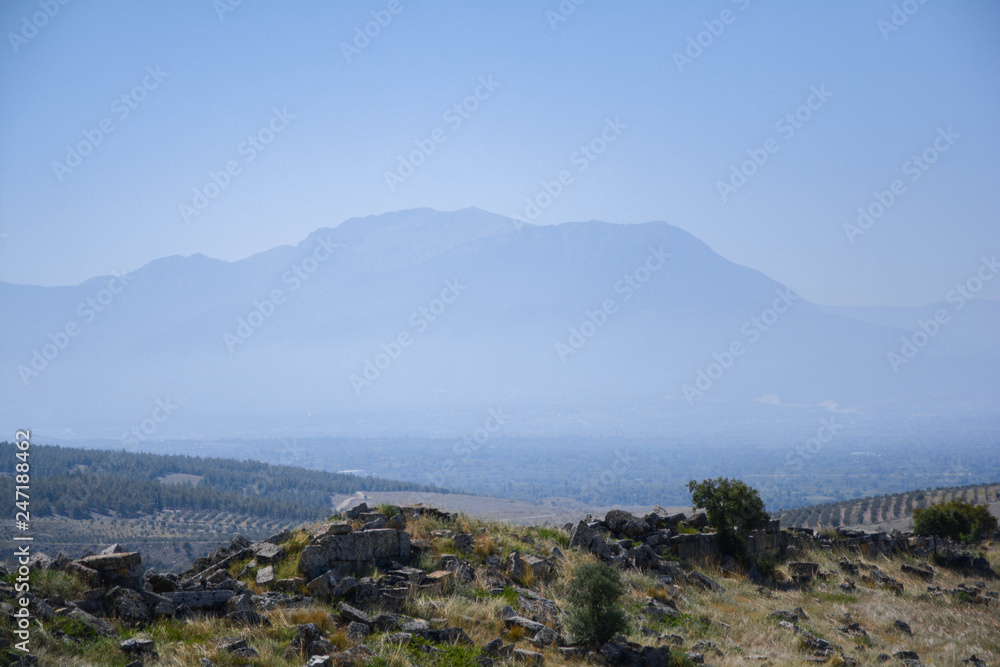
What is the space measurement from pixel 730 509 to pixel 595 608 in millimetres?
11806

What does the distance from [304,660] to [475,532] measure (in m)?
9.15

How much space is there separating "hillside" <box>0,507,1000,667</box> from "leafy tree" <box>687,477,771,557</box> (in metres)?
0.77

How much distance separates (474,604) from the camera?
45.4 ft

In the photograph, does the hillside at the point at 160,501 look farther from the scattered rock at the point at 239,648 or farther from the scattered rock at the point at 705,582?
the scattered rock at the point at 239,648

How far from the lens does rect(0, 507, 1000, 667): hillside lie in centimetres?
1126

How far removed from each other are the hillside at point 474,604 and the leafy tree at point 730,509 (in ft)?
2.54

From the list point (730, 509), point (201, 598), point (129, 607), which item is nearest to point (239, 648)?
point (201, 598)

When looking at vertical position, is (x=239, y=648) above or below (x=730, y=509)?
below

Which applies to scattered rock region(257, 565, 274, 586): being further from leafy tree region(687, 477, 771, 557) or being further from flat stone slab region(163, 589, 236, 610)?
leafy tree region(687, 477, 771, 557)

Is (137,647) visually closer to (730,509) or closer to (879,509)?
(730,509)

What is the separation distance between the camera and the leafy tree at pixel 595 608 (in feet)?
42.9

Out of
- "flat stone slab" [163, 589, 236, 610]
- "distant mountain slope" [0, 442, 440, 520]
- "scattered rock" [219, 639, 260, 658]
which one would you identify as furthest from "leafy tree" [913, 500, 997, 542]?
"distant mountain slope" [0, 442, 440, 520]

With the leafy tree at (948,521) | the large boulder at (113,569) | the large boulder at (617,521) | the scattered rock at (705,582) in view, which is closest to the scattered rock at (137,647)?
the large boulder at (113,569)

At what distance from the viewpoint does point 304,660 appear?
35.8ft
